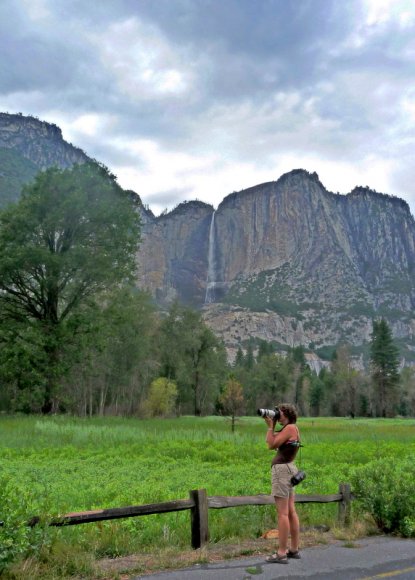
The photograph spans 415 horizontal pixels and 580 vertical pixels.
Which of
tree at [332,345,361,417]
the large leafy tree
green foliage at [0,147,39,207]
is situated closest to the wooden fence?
the large leafy tree

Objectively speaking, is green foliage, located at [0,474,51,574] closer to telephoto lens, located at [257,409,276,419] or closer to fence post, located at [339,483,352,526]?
telephoto lens, located at [257,409,276,419]

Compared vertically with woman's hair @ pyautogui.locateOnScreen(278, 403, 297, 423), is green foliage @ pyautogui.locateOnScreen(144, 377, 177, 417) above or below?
below

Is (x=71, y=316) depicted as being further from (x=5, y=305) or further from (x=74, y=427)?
(x=74, y=427)

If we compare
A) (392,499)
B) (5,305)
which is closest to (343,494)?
(392,499)

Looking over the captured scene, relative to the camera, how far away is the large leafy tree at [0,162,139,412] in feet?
92.6

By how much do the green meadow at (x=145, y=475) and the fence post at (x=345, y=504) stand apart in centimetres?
23

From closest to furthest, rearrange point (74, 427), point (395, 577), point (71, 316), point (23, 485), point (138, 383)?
point (395, 577)
point (23, 485)
point (74, 427)
point (71, 316)
point (138, 383)

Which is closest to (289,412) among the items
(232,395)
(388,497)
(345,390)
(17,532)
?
(388,497)

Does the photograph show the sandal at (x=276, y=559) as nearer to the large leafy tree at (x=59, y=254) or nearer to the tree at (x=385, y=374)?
the large leafy tree at (x=59, y=254)

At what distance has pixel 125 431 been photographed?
72.6 feet

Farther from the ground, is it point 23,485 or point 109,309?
point 109,309

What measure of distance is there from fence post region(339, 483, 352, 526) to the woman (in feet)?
7.67

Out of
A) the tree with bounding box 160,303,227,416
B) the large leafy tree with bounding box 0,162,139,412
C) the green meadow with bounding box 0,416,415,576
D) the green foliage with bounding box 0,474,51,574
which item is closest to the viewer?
the green foliage with bounding box 0,474,51,574

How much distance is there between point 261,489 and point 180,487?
5.61 ft
